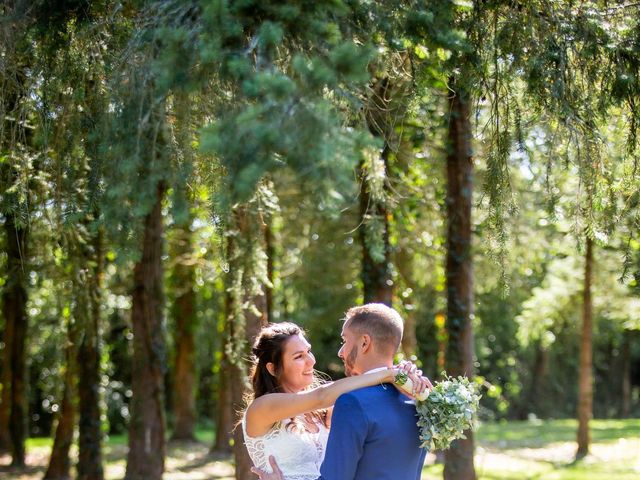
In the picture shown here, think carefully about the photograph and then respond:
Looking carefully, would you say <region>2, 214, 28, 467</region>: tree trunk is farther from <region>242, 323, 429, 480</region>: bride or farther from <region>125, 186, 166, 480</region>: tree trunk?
<region>242, 323, 429, 480</region>: bride

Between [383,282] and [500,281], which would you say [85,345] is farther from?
[500,281]

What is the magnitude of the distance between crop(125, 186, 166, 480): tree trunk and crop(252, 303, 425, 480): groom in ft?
23.4

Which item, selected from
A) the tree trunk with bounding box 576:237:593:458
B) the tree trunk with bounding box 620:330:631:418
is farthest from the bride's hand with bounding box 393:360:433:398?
the tree trunk with bounding box 620:330:631:418

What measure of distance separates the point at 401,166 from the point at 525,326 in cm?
709

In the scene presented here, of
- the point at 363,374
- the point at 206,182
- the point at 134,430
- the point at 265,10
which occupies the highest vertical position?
the point at 265,10

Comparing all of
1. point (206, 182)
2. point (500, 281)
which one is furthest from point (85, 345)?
point (500, 281)

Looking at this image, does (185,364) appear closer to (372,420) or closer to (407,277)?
(407,277)

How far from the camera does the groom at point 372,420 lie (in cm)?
345

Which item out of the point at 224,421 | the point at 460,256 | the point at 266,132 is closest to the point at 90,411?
the point at 224,421

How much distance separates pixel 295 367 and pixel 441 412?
98 centimetres

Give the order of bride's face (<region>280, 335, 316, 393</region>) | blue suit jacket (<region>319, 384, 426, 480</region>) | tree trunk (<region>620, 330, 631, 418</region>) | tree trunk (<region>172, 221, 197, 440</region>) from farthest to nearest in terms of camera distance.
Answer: tree trunk (<region>620, 330, 631, 418</region>) < tree trunk (<region>172, 221, 197, 440</region>) < bride's face (<region>280, 335, 316, 393</region>) < blue suit jacket (<region>319, 384, 426, 480</region>)

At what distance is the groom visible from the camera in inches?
136

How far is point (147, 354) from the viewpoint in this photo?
34.6 ft

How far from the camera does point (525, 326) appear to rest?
1619 centimetres
